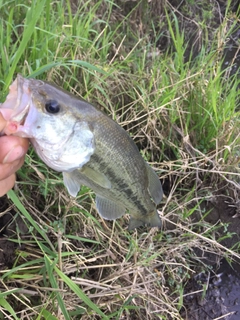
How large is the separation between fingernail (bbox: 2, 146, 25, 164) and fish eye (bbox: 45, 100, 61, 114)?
166mm

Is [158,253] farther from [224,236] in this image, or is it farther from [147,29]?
[147,29]

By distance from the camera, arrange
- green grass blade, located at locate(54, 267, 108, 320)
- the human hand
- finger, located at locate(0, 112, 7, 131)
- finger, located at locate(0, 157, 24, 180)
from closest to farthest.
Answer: finger, located at locate(0, 112, 7, 131) → the human hand → finger, located at locate(0, 157, 24, 180) → green grass blade, located at locate(54, 267, 108, 320)

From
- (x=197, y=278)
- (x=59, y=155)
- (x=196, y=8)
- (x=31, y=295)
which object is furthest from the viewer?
(x=196, y=8)

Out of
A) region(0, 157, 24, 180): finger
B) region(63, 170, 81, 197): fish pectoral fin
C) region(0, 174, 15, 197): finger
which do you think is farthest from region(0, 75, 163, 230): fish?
region(0, 174, 15, 197): finger

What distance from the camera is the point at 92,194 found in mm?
2441

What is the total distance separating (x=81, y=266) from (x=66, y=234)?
19 centimetres

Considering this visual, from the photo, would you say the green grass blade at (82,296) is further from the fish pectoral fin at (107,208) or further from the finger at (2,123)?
the finger at (2,123)

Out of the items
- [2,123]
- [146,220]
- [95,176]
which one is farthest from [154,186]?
[2,123]

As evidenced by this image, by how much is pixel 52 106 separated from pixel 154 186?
25.9 inches

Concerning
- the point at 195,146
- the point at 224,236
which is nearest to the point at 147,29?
the point at 195,146

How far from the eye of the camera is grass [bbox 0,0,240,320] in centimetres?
208

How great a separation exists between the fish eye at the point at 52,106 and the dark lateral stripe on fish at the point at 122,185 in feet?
0.72

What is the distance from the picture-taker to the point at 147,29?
4.27 meters

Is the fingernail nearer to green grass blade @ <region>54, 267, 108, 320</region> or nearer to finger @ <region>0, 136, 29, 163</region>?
finger @ <region>0, 136, 29, 163</region>
